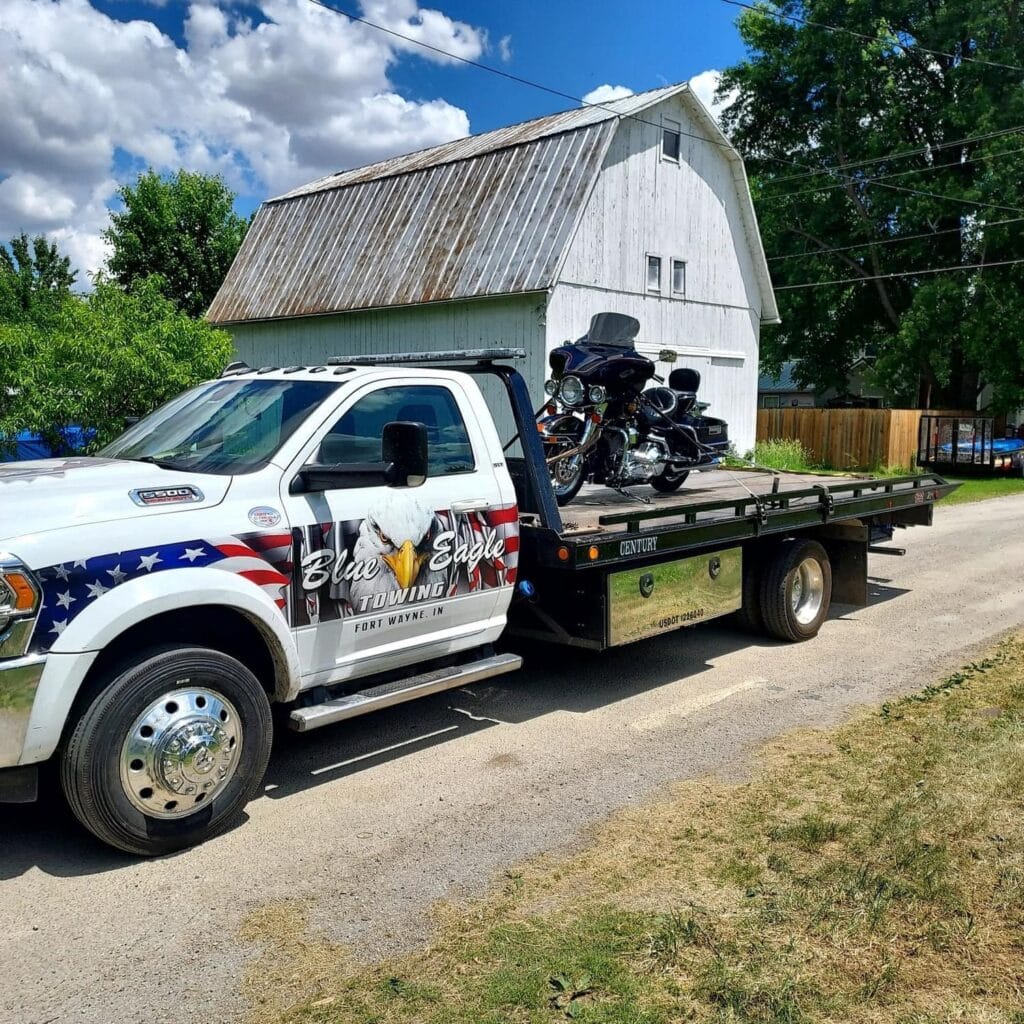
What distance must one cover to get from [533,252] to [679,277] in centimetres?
499

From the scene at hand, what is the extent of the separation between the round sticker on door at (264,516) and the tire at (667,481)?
17.3 ft

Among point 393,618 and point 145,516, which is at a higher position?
point 145,516

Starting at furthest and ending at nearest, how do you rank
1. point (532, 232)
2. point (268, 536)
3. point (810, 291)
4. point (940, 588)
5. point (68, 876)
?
point (810, 291)
point (532, 232)
point (940, 588)
point (268, 536)
point (68, 876)

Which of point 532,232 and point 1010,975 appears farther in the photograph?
point 532,232

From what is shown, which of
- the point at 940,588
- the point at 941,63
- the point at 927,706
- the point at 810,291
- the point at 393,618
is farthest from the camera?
the point at 810,291

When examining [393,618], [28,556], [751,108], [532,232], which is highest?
[751,108]

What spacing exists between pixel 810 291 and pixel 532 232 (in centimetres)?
1948

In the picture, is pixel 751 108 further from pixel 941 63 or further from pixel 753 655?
pixel 753 655

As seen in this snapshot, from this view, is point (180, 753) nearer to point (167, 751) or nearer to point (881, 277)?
point (167, 751)

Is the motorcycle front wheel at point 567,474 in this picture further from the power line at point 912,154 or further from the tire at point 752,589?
the power line at point 912,154

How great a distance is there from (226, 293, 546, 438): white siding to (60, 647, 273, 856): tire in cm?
1349

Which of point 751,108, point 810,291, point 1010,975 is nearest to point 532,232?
point 1010,975

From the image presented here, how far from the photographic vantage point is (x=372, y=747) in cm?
592

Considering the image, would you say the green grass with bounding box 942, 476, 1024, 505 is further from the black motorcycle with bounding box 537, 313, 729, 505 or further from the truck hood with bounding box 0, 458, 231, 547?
the truck hood with bounding box 0, 458, 231, 547
